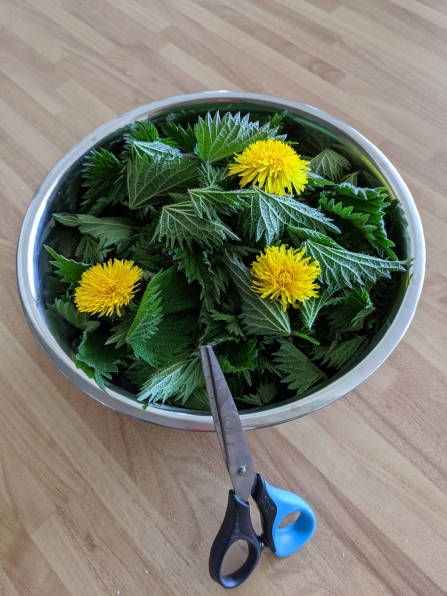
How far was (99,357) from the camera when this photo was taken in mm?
414

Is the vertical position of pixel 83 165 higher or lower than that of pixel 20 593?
higher

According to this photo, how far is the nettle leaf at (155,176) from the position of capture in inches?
17.0

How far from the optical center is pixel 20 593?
1.44 feet

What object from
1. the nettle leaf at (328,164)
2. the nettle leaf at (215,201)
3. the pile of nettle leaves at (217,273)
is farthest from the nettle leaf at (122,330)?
the nettle leaf at (328,164)

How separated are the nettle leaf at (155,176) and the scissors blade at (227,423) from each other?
17 centimetres

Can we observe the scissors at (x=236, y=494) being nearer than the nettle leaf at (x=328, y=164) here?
Yes

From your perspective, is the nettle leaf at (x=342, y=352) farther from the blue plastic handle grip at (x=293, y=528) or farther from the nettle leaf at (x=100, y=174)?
the nettle leaf at (x=100, y=174)

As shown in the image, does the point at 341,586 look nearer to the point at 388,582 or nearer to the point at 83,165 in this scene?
the point at 388,582

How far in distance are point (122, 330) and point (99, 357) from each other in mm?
29

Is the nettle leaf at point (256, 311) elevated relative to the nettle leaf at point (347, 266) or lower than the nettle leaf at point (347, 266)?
lower

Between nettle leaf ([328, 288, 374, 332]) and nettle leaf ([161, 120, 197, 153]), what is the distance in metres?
0.21

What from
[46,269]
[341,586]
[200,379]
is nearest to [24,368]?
[46,269]

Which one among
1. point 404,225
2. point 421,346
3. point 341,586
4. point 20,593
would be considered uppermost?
point 404,225

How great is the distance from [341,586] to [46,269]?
1.28 feet
